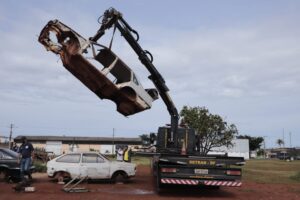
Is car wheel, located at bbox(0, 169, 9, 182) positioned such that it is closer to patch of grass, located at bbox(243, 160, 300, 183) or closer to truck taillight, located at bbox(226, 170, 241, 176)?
truck taillight, located at bbox(226, 170, 241, 176)

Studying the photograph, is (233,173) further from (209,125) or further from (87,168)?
(209,125)

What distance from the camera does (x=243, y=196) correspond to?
14.7 meters

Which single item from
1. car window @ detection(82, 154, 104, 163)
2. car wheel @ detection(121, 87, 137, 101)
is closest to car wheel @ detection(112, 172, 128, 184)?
car window @ detection(82, 154, 104, 163)

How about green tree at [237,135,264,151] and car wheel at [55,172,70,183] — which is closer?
car wheel at [55,172,70,183]

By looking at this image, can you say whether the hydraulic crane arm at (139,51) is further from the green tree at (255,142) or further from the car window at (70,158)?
the green tree at (255,142)

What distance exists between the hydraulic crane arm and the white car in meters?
3.25

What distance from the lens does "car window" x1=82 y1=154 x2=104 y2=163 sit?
61.3 ft

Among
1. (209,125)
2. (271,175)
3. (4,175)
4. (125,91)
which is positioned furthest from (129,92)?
(209,125)

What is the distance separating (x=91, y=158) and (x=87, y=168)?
20.1 inches

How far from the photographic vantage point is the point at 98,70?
13.4 meters

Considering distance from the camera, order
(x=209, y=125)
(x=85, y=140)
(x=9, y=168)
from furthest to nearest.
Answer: (x=85, y=140) < (x=209, y=125) < (x=9, y=168)

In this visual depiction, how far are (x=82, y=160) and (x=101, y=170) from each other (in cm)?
90

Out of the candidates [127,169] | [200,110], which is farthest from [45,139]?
[127,169]

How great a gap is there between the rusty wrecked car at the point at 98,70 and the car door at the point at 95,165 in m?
4.34
